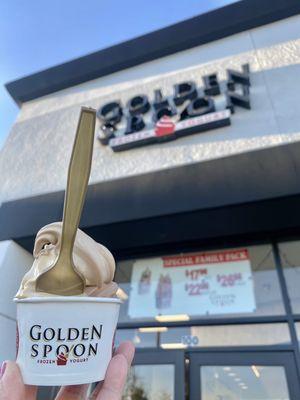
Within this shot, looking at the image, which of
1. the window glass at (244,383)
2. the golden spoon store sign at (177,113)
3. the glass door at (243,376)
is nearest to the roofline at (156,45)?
the golden spoon store sign at (177,113)

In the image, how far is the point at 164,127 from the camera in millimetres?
4480

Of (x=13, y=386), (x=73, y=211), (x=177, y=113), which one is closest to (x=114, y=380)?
(x=13, y=386)

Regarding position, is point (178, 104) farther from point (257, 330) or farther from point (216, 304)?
point (257, 330)

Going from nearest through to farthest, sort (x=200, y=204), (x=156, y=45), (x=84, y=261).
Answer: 1. (x=84, y=261)
2. (x=200, y=204)
3. (x=156, y=45)

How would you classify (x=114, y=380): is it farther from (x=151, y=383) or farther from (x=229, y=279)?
(x=229, y=279)

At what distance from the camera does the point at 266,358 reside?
3.28 metres

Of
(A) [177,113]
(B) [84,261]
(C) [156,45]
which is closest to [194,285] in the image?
(A) [177,113]

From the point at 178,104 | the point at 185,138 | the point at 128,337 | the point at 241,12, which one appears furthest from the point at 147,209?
the point at 241,12

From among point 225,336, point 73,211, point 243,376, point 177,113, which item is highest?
point 177,113

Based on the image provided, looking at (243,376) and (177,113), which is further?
(177,113)

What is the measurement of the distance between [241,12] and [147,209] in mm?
3921

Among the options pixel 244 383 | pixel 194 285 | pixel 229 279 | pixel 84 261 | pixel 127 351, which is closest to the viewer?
pixel 127 351

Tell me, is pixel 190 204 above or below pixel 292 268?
above

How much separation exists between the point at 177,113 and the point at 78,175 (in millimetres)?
3940
